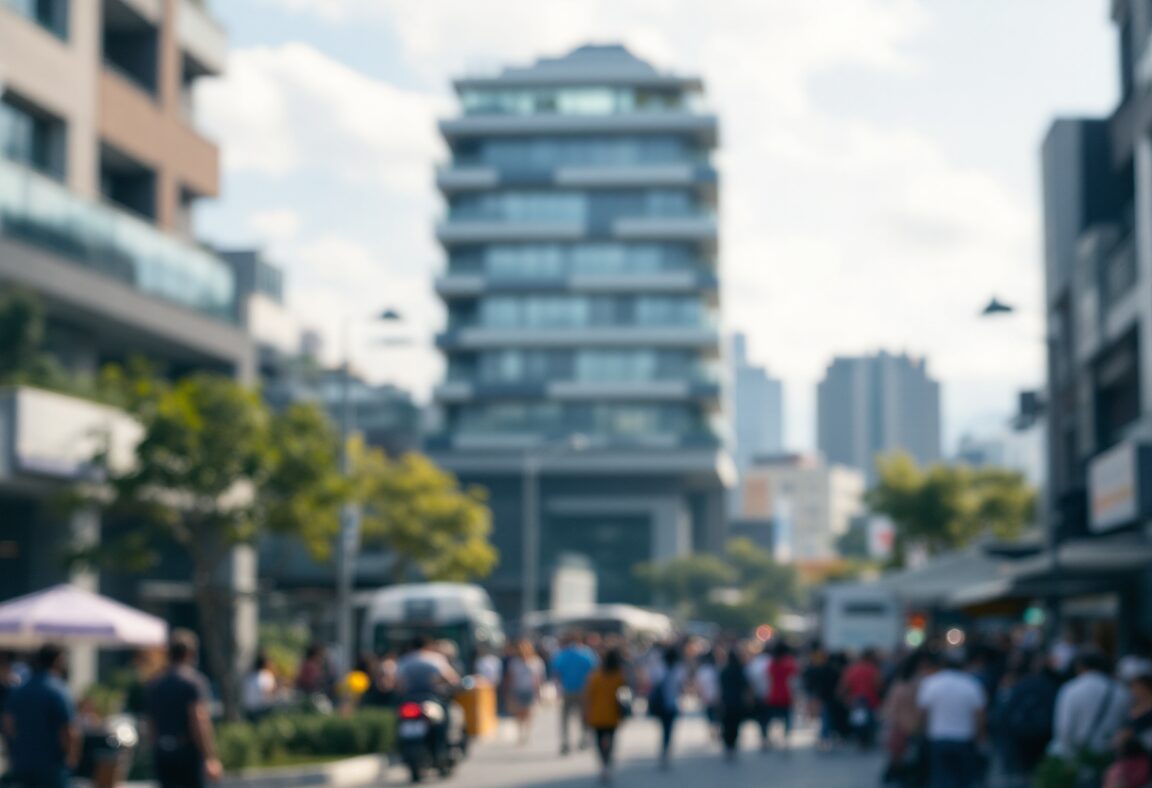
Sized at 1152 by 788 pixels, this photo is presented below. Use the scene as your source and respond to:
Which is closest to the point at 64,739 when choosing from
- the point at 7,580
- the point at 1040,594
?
the point at 7,580

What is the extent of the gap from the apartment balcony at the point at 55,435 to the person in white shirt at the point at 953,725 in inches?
764

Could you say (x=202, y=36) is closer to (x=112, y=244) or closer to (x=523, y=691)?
(x=112, y=244)

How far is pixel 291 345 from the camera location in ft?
392

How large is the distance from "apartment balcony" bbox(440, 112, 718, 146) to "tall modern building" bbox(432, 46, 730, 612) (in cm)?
8

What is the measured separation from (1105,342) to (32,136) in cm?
2183

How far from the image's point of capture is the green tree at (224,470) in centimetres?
3297

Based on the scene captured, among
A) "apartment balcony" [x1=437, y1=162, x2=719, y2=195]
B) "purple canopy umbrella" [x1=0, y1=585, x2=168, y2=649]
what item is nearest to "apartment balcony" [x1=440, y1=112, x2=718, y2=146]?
"apartment balcony" [x1=437, y1=162, x2=719, y2=195]

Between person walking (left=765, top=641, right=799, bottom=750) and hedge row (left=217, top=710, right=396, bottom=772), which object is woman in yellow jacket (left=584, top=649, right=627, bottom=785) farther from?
person walking (left=765, top=641, right=799, bottom=750)

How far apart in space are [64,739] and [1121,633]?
2919cm

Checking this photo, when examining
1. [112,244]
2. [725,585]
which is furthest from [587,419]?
[112,244]

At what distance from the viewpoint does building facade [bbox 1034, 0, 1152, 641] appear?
3047 cm

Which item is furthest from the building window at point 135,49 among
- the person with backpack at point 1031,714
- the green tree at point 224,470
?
the person with backpack at point 1031,714

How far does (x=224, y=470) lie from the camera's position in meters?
33.1

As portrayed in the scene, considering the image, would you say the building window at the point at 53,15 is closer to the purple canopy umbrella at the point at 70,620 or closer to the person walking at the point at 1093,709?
the purple canopy umbrella at the point at 70,620
